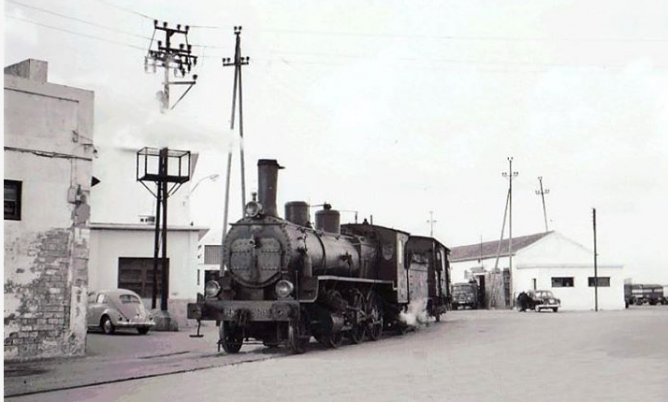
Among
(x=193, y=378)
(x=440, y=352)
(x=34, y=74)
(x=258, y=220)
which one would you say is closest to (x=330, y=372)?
(x=193, y=378)

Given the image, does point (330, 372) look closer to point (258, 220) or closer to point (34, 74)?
point (258, 220)

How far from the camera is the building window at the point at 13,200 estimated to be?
1252 cm

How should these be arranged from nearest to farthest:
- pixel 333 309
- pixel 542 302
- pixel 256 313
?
pixel 256 313 → pixel 333 309 → pixel 542 302

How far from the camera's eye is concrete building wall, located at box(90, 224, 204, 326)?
23.9m

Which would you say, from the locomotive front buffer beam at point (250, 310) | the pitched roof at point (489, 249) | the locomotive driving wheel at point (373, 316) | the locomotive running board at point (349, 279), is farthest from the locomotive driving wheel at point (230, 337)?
the pitched roof at point (489, 249)

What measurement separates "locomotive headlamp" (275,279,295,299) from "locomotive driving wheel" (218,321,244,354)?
1.12 m

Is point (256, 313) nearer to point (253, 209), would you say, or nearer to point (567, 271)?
point (253, 209)

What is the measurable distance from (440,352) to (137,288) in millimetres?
13802

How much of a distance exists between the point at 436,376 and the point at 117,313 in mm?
12036

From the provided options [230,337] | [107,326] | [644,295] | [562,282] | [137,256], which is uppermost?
[137,256]

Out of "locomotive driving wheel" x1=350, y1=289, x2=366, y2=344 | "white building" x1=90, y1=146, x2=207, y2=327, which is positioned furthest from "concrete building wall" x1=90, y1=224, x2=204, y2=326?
"locomotive driving wheel" x1=350, y1=289, x2=366, y2=344

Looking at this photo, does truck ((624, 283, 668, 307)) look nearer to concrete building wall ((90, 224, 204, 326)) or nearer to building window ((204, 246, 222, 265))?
building window ((204, 246, 222, 265))

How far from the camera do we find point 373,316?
17.0 meters

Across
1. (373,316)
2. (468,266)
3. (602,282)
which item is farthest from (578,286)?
(373,316)
